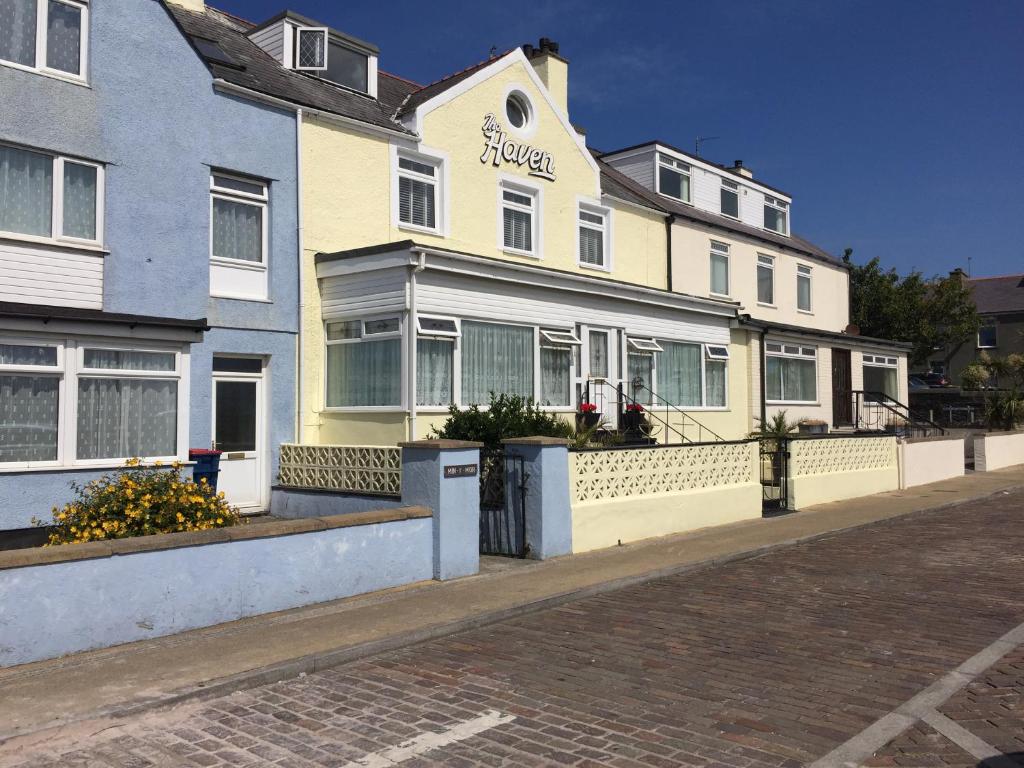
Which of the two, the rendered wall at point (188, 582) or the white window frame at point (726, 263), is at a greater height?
the white window frame at point (726, 263)

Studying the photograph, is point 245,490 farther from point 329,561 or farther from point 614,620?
point 614,620

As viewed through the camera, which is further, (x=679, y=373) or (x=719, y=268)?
(x=719, y=268)

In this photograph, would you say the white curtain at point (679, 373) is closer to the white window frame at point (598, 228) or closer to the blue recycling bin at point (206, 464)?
the white window frame at point (598, 228)

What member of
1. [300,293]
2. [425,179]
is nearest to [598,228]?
[425,179]

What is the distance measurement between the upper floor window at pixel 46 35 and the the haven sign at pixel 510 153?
7.85 metres

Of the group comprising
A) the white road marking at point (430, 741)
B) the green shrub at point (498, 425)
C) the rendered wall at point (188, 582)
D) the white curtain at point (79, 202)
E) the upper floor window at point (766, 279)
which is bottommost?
the white road marking at point (430, 741)

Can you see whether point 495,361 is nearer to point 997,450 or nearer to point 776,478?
point 776,478

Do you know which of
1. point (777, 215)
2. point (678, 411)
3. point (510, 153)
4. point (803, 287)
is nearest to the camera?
point (510, 153)

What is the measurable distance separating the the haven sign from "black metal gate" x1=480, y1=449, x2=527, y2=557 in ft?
27.6

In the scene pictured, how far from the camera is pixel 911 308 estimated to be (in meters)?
42.6

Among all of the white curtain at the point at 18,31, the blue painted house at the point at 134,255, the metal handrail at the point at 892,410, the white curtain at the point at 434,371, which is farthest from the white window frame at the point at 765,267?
the white curtain at the point at 18,31

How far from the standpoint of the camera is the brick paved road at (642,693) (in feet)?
17.9

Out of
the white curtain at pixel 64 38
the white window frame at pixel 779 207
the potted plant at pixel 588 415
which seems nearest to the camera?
the white curtain at pixel 64 38

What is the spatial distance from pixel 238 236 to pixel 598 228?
942cm
